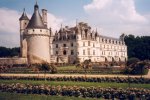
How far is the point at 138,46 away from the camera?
69375 millimetres

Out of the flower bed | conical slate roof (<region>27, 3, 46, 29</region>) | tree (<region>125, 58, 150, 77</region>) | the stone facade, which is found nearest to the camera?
the flower bed

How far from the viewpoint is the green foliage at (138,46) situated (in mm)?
67125

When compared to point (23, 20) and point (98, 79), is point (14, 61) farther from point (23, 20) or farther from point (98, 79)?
point (98, 79)

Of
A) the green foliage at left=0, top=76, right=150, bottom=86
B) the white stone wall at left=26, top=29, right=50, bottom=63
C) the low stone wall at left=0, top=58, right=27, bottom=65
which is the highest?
the white stone wall at left=26, top=29, right=50, bottom=63

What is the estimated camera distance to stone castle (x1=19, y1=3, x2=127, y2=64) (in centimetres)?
4138

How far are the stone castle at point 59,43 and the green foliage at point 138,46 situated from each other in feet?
36.9

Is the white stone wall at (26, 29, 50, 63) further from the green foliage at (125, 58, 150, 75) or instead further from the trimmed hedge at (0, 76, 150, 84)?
the green foliage at (125, 58, 150, 75)

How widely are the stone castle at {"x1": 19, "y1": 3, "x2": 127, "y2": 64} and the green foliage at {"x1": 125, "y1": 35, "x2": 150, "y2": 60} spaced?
1123cm

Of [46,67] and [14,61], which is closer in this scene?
[46,67]

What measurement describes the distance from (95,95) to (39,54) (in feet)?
92.9

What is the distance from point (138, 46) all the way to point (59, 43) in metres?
26.7

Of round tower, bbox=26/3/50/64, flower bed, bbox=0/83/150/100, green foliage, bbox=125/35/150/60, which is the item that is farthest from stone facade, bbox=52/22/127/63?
flower bed, bbox=0/83/150/100

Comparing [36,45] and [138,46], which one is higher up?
[138,46]

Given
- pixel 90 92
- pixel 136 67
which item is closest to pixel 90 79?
pixel 90 92
